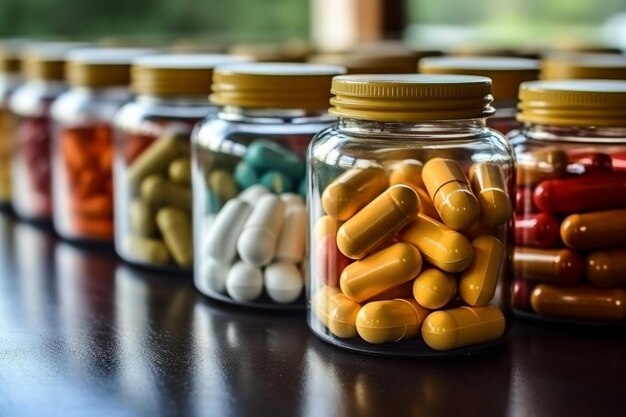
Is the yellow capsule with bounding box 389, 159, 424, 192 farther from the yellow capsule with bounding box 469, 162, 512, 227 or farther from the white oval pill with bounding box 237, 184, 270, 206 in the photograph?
the white oval pill with bounding box 237, 184, 270, 206

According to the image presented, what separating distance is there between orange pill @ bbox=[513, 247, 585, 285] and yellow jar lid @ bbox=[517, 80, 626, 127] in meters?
0.12

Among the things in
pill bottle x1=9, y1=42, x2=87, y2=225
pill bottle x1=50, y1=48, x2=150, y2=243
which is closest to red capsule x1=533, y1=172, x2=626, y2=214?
pill bottle x1=50, y1=48, x2=150, y2=243

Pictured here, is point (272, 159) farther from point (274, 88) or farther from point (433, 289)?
point (433, 289)

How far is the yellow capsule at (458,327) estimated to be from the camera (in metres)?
0.90

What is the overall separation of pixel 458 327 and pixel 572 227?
0.16 metres

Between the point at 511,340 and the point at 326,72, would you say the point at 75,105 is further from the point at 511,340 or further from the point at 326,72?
the point at 511,340

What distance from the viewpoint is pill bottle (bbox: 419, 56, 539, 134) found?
1.15m

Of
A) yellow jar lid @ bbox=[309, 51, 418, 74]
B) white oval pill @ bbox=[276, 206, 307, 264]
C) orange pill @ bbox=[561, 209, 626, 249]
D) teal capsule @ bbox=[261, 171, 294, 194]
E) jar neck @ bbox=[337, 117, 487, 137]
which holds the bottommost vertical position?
white oval pill @ bbox=[276, 206, 307, 264]

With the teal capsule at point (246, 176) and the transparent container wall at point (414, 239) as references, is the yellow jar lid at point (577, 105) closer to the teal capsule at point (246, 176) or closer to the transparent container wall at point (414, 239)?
the transparent container wall at point (414, 239)

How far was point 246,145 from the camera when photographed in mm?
1113

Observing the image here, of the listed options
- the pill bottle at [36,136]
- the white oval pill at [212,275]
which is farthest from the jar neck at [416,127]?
the pill bottle at [36,136]

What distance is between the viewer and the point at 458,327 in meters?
0.90

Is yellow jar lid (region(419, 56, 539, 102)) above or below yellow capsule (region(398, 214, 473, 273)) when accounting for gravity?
above

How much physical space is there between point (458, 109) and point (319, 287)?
0.69ft
